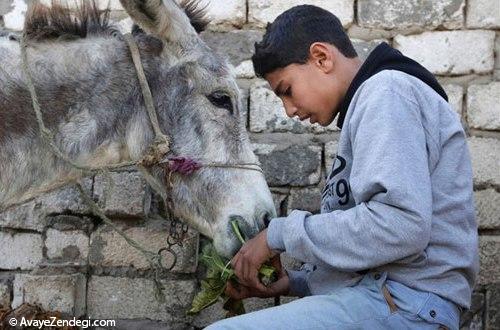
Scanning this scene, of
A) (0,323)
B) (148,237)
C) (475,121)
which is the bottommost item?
(0,323)

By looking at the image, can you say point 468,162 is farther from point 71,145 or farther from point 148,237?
point 148,237

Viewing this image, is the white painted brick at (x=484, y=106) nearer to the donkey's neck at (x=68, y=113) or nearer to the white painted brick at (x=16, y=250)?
the donkey's neck at (x=68, y=113)

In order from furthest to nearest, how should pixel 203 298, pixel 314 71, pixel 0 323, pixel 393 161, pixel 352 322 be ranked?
pixel 0 323
pixel 203 298
pixel 314 71
pixel 352 322
pixel 393 161

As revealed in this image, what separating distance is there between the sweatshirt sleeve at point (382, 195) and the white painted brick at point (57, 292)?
7.81 ft

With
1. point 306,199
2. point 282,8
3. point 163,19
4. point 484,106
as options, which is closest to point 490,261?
point 484,106

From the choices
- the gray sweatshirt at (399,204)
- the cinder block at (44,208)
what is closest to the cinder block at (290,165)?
the cinder block at (44,208)

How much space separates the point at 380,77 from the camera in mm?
2256

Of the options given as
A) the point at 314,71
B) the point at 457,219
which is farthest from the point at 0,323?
the point at 457,219

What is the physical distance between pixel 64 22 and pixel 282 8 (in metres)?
1.67

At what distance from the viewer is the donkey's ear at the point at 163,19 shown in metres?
2.89

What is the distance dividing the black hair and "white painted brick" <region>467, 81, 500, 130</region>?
1838 mm

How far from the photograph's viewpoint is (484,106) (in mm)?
4223

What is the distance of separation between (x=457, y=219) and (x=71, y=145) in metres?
1.51

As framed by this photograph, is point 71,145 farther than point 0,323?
No
